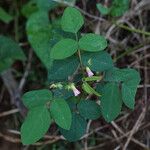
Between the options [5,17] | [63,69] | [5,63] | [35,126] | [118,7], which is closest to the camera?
[35,126]

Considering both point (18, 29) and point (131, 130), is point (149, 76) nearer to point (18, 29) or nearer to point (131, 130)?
point (131, 130)

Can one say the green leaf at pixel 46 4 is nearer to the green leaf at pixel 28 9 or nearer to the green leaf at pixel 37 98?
the green leaf at pixel 28 9

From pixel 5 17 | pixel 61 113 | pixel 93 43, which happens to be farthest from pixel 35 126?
pixel 5 17

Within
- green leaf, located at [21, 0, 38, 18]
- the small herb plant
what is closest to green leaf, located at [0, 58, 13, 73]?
green leaf, located at [21, 0, 38, 18]

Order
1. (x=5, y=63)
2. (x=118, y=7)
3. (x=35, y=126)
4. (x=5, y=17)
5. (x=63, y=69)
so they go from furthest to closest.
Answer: (x=5, y=17) < (x=5, y=63) < (x=118, y=7) < (x=63, y=69) < (x=35, y=126)

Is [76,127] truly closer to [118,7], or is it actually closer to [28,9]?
[118,7]

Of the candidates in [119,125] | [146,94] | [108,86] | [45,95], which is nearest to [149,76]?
[146,94]
